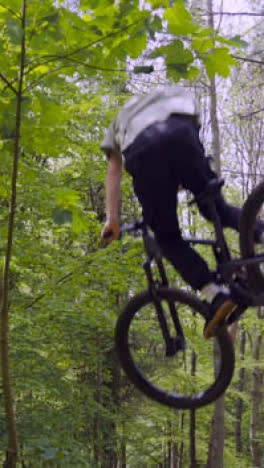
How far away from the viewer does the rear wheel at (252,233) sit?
208 cm

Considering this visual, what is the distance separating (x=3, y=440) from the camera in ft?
22.6

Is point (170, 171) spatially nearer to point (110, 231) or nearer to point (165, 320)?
point (110, 231)

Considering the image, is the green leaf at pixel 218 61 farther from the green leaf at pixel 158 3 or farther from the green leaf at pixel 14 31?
the green leaf at pixel 14 31

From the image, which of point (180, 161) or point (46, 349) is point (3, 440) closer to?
point (46, 349)

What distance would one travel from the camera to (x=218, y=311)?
2.35 metres

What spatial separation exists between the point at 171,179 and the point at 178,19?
73 centimetres

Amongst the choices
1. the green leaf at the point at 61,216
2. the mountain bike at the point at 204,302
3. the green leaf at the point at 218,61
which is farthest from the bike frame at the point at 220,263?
the green leaf at the point at 218,61

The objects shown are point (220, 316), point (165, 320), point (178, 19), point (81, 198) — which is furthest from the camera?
point (81, 198)

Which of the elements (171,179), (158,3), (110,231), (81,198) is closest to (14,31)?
(158,3)

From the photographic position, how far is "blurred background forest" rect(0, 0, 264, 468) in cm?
230

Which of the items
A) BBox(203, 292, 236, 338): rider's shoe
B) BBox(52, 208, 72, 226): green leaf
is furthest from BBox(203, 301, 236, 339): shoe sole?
BBox(52, 208, 72, 226): green leaf

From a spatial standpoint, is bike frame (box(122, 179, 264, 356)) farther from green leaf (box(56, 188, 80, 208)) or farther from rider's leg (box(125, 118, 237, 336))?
green leaf (box(56, 188, 80, 208))

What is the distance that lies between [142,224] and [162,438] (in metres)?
10.6

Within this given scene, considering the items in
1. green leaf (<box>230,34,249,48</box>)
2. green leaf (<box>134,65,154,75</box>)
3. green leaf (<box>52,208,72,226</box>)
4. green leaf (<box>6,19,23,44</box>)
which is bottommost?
green leaf (<box>52,208,72,226</box>)
